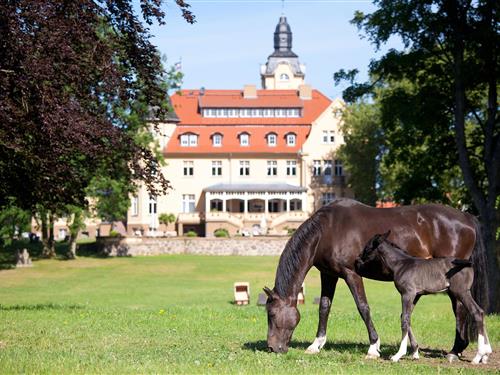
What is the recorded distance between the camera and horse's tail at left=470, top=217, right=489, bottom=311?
39.5ft

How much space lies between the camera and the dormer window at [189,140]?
93.4 m

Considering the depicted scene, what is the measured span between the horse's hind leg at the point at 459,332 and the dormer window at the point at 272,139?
82.1m

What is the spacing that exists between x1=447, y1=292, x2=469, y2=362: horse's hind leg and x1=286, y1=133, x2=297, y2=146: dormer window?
82.0 meters

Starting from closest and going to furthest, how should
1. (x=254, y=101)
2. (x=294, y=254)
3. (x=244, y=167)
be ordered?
(x=294, y=254), (x=244, y=167), (x=254, y=101)

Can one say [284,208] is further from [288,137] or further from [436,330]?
[436,330]

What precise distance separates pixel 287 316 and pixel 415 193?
2076cm

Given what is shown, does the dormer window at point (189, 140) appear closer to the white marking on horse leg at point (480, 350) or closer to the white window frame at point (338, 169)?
the white window frame at point (338, 169)

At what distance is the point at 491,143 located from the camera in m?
25.2

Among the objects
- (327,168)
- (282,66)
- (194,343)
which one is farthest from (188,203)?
(194,343)

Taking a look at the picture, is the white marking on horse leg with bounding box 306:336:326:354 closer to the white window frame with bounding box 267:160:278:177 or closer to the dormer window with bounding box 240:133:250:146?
the white window frame with bounding box 267:160:278:177

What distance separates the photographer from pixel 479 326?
11242 mm

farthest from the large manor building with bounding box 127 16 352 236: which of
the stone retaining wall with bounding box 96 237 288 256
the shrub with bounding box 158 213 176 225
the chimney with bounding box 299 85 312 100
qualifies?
the stone retaining wall with bounding box 96 237 288 256

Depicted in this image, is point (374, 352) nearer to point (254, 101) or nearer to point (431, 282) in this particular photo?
point (431, 282)

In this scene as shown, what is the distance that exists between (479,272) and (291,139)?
82054mm
